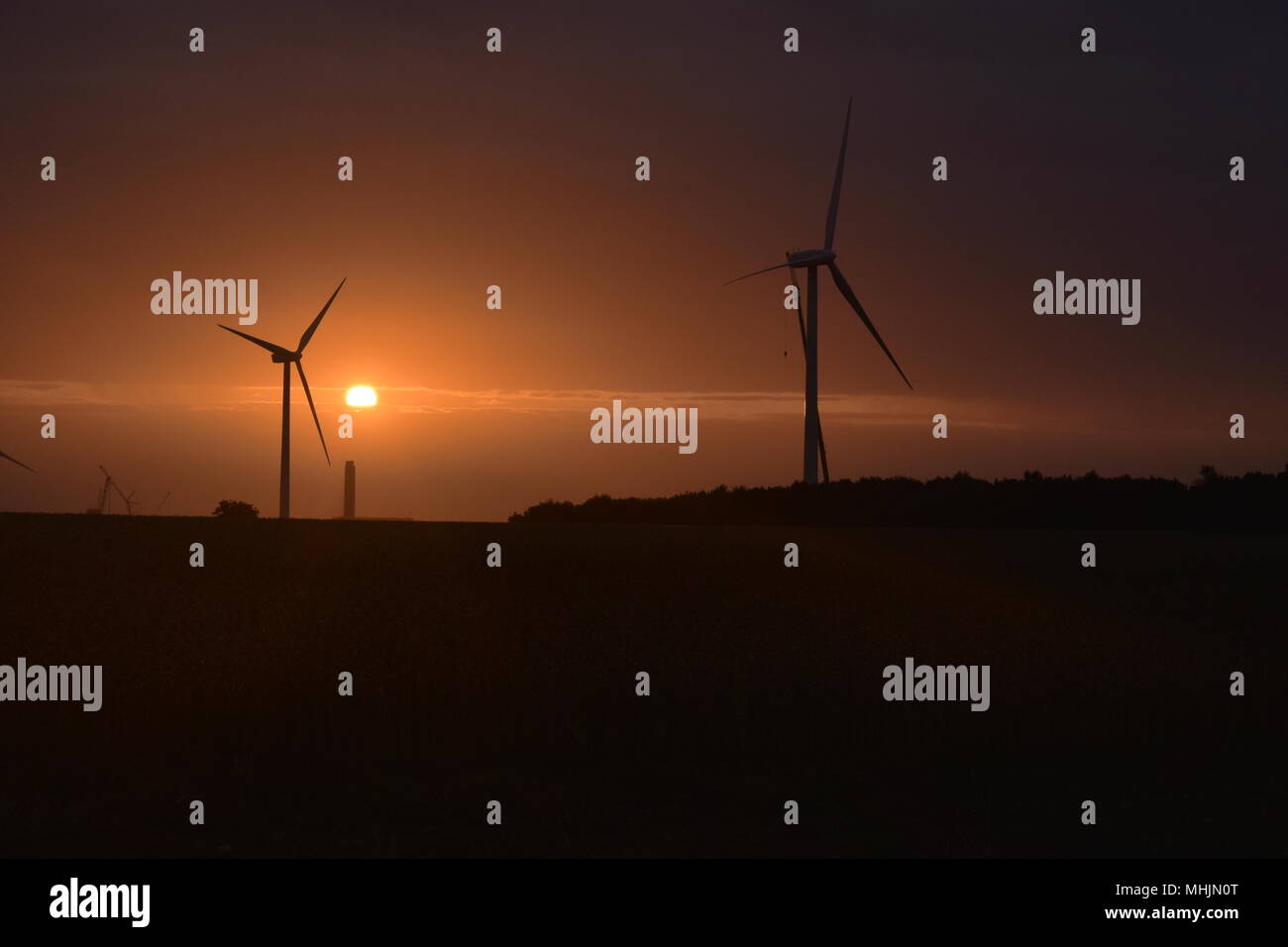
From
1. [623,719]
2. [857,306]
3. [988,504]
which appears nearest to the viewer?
[623,719]

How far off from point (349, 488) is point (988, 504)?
5818 centimetres

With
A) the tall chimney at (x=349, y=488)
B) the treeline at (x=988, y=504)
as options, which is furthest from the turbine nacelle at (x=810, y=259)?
the tall chimney at (x=349, y=488)

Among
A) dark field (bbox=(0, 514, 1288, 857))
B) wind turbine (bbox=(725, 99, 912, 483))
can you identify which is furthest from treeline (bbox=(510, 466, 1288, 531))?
dark field (bbox=(0, 514, 1288, 857))

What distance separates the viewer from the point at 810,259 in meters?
83.1

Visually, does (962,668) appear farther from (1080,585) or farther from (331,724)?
(1080,585)

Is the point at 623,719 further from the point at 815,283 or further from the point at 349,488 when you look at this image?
the point at 349,488

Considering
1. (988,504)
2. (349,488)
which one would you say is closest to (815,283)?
(988,504)

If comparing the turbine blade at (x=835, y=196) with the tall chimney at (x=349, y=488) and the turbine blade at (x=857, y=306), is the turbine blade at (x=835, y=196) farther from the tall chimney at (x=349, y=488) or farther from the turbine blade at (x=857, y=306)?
the tall chimney at (x=349, y=488)

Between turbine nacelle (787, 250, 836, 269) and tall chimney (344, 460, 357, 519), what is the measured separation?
55788 mm

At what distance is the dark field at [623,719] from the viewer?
20391 mm

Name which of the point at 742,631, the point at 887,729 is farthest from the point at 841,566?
the point at 887,729

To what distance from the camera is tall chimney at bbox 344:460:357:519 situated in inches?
4935

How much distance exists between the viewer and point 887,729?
25.9 meters
